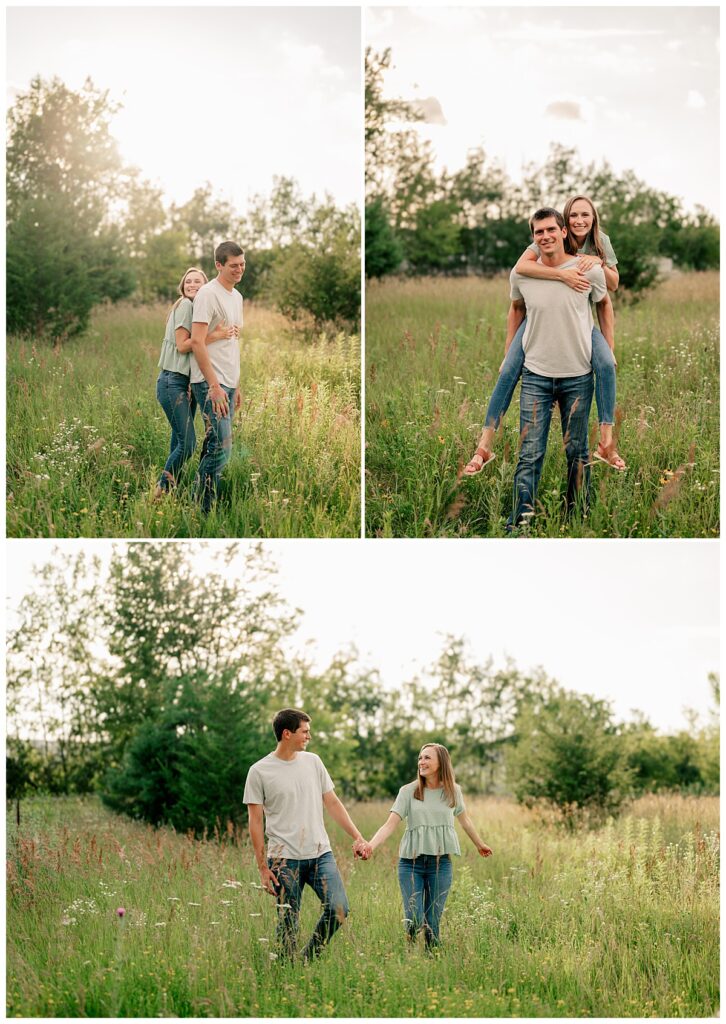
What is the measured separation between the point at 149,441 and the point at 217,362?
2.14 ft

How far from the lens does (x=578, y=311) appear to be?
5156 millimetres

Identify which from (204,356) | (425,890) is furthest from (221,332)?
(425,890)

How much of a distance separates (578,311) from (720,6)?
7.64 feet

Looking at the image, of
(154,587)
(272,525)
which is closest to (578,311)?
(272,525)

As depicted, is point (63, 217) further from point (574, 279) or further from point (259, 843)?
point (259, 843)

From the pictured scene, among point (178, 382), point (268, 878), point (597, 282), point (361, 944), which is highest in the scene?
point (597, 282)

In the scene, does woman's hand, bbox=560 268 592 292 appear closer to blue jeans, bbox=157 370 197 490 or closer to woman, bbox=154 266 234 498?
woman, bbox=154 266 234 498

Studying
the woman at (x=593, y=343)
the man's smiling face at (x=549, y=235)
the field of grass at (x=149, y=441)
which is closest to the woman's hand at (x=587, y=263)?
the woman at (x=593, y=343)

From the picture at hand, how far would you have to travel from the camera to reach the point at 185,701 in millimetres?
8711

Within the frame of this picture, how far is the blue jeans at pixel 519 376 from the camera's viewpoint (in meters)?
5.25

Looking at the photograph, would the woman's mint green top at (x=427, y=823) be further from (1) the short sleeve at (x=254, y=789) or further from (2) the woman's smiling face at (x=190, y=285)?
(2) the woman's smiling face at (x=190, y=285)

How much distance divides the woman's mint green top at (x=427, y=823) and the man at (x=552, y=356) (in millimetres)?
1531

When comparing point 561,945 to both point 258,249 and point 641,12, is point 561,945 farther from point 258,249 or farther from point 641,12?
point 641,12

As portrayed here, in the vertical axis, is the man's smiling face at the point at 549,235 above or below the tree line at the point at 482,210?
below
